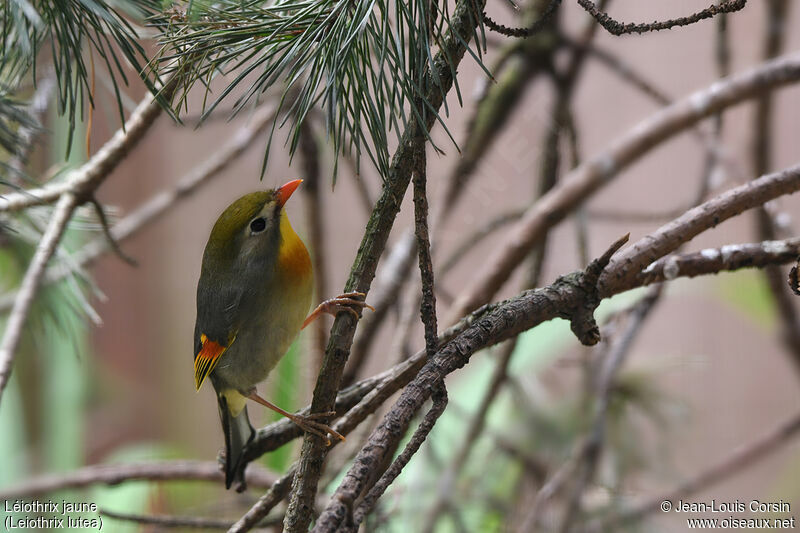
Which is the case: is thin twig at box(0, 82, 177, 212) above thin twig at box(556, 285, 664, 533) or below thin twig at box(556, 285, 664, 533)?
above

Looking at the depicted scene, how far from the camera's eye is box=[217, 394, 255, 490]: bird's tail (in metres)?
0.72

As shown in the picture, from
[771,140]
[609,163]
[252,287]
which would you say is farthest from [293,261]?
[771,140]

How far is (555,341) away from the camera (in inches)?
61.7

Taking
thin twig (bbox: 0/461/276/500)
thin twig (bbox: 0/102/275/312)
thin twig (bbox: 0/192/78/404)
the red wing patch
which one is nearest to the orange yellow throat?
the red wing patch

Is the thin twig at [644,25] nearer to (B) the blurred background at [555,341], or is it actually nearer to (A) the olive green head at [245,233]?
(A) the olive green head at [245,233]

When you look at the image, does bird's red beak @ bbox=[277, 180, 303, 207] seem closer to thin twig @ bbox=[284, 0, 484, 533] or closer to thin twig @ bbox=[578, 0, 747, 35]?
thin twig @ bbox=[284, 0, 484, 533]

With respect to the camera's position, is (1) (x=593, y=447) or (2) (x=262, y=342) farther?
(1) (x=593, y=447)

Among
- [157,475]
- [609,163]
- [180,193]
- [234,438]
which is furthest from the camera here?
[180,193]

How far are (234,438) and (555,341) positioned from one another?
3.28 ft

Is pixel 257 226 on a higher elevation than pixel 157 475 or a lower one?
higher

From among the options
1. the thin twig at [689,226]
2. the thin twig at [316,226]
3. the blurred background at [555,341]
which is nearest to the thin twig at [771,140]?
the blurred background at [555,341]

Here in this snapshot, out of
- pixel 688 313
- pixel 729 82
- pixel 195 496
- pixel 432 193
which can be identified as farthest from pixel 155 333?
pixel 729 82

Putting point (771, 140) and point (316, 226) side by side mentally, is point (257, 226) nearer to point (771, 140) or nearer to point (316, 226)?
point (316, 226)

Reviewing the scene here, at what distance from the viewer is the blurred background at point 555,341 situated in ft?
4.62
